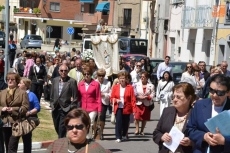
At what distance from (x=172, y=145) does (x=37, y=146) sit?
6326 mm

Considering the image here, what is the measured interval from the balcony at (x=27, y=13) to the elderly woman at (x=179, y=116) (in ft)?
227

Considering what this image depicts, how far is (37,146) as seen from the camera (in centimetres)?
1259

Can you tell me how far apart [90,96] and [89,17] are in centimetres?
6061

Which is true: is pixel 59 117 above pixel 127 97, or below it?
below

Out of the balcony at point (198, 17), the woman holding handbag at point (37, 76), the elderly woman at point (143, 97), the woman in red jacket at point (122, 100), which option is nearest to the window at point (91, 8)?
the balcony at point (198, 17)

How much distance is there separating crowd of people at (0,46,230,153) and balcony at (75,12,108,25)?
158ft

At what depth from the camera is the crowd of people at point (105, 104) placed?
19.2 feet

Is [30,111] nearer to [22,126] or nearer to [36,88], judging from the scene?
[22,126]

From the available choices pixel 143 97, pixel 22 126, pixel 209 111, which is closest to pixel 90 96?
pixel 143 97

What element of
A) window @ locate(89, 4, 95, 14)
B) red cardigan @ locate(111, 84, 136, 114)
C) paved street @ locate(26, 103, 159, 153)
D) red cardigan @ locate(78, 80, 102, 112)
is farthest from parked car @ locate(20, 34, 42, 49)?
red cardigan @ locate(78, 80, 102, 112)

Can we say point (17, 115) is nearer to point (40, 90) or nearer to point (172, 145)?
point (172, 145)

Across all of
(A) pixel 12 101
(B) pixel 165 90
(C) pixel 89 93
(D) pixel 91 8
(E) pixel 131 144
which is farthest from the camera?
(D) pixel 91 8

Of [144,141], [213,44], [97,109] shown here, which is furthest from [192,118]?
[213,44]

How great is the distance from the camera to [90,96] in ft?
40.1
